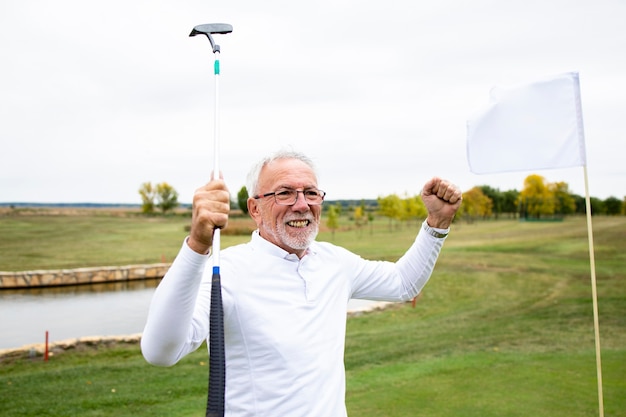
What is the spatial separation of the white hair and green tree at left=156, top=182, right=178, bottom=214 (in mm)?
63292

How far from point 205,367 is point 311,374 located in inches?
246

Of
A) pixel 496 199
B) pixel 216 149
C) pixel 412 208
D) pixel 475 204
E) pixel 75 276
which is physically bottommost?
pixel 75 276

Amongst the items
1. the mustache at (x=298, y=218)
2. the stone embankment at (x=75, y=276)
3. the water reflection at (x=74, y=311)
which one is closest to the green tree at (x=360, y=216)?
the stone embankment at (x=75, y=276)

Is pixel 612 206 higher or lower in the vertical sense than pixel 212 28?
higher

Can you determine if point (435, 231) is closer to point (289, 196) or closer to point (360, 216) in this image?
point (289, 196)

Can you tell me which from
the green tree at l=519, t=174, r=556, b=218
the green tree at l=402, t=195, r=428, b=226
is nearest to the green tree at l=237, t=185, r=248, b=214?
the green tree at l=402, t=195, r=428, b=226

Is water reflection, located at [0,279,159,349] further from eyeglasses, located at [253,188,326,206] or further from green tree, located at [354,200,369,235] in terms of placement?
green tree, located at [354,200,369,235]

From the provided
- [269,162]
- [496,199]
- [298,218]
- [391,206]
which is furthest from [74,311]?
[496,199]

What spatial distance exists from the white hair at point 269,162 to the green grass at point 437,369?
3527 millimetres

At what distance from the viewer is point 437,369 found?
6.90m

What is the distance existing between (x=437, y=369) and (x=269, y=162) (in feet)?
17.6

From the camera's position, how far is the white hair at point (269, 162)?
2.34 meters

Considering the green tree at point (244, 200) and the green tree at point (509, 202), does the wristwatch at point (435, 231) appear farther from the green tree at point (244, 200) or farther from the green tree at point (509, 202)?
the green tree at point (509, 202)

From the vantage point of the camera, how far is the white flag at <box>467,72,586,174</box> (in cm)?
394
